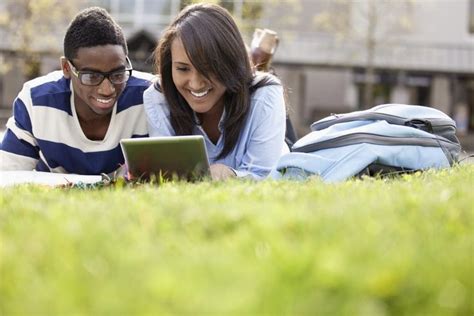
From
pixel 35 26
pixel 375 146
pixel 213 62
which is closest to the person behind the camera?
pixel 375 146

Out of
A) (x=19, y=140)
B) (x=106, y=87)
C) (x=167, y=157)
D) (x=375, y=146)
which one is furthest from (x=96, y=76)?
(x=375, y=146)

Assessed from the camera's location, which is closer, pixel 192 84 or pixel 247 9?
pixel 192 84

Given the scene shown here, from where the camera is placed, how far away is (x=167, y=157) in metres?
4.03


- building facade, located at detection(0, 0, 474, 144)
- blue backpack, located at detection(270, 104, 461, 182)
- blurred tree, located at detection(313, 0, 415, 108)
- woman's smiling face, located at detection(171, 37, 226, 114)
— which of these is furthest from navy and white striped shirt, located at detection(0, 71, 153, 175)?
blurred tree, located at detection(313, 0, 415, 108)

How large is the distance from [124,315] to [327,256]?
1.67 feet

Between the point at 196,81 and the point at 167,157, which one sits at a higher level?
the point at 196,81

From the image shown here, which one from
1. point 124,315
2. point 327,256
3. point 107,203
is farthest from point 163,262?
point 107,203

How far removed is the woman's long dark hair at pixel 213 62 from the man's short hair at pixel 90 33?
1.08 feet

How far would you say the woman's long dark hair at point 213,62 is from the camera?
471 cm

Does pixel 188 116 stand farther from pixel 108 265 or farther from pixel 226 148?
pixel 108 265

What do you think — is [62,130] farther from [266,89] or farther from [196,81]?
[266,89]

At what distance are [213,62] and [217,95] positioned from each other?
24 cm

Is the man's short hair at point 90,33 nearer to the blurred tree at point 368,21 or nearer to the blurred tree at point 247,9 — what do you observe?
the blurred tree at point 247,9

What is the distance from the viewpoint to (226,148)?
4895 mm
